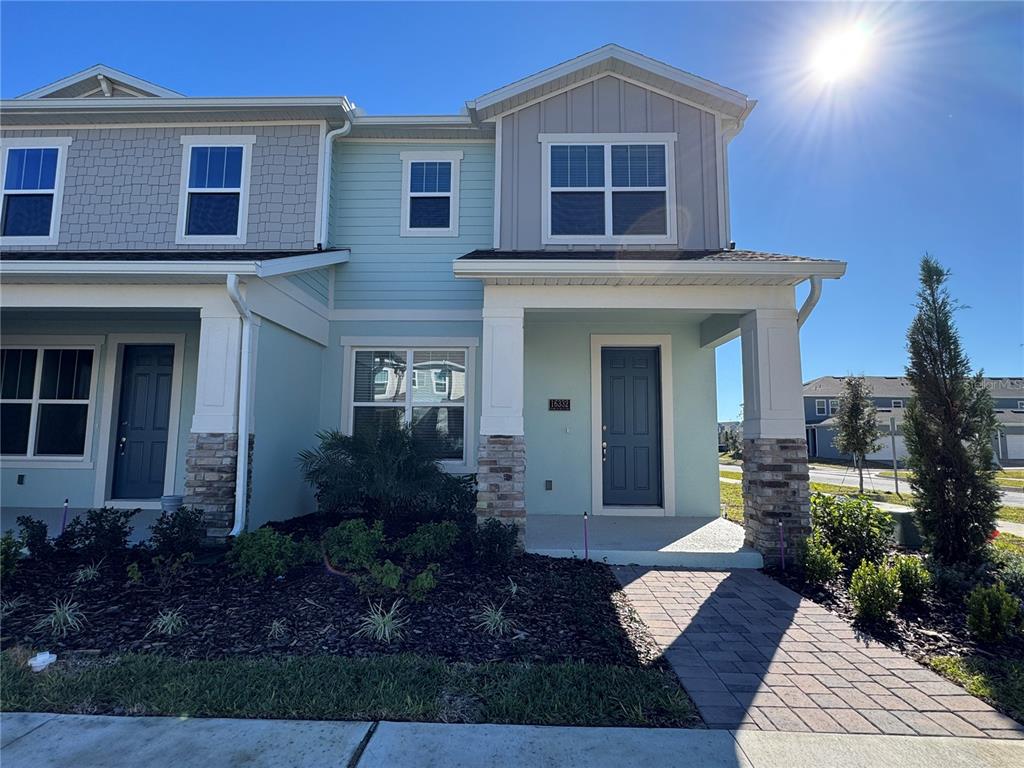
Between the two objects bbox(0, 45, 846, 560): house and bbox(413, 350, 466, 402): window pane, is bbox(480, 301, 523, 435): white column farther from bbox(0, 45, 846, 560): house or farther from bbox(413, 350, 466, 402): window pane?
bbox(413, 350, 466, 402): window pane

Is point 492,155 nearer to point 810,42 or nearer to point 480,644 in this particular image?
point 810,42

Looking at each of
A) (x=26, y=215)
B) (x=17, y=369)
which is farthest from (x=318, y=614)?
(x=26, y=215)

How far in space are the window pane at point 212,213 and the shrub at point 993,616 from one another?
9235 millimetres

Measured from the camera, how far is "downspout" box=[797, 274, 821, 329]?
566 centimetres

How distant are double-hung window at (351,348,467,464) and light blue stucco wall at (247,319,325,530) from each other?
693 mm

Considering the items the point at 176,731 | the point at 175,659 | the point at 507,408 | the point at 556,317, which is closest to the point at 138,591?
the point at 175,659

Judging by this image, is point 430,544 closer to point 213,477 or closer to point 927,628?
point 213,477

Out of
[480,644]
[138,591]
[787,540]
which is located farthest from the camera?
[787,540]

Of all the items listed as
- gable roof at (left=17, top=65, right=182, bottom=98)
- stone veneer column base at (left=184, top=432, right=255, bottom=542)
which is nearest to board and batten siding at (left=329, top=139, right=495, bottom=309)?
stone veneer column base at (left=184, top=432, right=255, bottom=542)

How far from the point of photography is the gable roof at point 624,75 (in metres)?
7.30

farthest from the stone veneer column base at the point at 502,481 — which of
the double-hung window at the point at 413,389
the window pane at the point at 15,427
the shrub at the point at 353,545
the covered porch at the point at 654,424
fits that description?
the window pane at the point at 15,427

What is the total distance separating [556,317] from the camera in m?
7.36

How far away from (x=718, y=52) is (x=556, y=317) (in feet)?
15.4

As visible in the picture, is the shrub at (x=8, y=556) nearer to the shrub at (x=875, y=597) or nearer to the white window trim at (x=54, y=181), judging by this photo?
the white window trim at (x=54, y=181)
